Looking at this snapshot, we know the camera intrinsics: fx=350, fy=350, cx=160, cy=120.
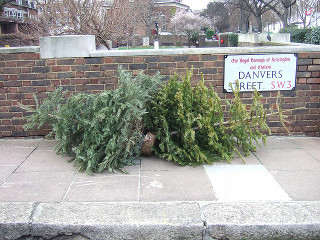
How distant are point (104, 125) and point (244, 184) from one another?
1730 mm

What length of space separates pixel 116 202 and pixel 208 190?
38.5 inches

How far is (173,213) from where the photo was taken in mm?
3174

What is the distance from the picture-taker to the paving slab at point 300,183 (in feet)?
11.6

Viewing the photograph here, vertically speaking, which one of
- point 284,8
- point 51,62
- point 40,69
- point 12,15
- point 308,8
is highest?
point 308,8

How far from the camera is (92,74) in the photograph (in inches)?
205

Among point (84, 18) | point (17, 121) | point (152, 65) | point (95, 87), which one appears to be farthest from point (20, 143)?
point (84, 18)

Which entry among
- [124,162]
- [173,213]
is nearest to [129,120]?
[124,162]

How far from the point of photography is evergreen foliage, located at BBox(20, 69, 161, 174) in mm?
4051

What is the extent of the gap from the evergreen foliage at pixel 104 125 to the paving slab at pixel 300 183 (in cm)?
175

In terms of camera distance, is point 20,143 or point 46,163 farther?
point 20,143

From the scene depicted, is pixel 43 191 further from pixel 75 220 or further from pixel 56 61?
pixel 56 61

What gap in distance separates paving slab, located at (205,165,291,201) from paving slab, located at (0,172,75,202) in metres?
1.64

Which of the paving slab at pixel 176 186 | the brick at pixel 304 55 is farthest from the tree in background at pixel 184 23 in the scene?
the paving slab at pixel 176 186

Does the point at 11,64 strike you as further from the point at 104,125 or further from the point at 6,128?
the point at 104,125
